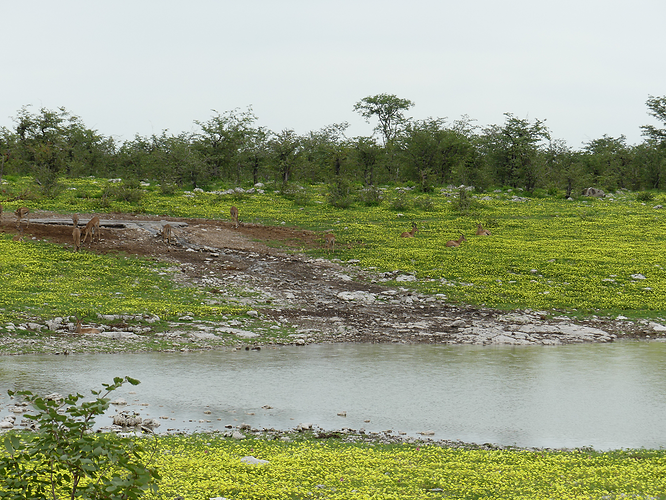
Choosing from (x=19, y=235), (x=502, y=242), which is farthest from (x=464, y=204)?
(x=19, y=235)

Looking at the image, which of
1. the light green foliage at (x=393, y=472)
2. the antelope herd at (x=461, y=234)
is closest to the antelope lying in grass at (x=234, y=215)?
the antelope herd at (x=461, y=234)

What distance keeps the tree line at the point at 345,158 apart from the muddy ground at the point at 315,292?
51.0ft

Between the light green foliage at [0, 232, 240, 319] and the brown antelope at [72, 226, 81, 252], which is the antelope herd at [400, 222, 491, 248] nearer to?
the light green foliage at [0, 232, 240, 319]

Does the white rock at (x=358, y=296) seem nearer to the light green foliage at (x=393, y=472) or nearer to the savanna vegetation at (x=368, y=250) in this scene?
the savanna vegetation at (x=368, y=250)

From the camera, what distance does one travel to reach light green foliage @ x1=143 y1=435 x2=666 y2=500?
6.94 m

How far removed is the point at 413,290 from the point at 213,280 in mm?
6939

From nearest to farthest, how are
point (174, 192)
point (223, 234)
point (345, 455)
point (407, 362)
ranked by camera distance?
point (345, 455)
point (407, 362)
point (223, 234)
point (174, 192)

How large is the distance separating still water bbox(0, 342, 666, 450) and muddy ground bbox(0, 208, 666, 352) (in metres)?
1.34

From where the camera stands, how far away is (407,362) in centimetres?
1448

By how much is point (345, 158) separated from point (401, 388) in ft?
137

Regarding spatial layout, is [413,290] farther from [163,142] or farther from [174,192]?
[163,142]

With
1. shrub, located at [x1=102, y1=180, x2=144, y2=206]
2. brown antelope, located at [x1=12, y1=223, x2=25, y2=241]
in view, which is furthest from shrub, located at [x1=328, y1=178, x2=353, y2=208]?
brown antelope, located at [x1=12, y1=223, x2=25, y2=241]

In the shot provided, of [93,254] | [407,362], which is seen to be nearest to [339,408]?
[407,362]

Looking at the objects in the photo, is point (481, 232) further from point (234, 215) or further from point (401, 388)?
point (401, 388)
